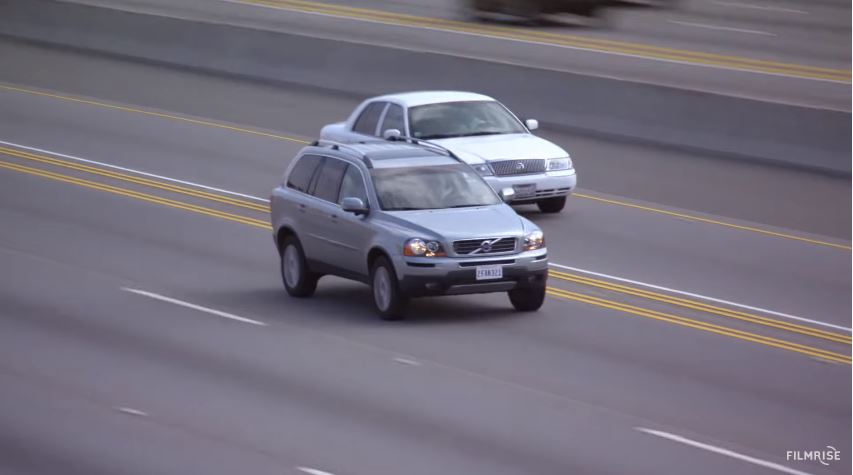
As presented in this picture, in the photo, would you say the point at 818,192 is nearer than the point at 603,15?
Yes

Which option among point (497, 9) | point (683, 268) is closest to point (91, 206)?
point (683, 268)

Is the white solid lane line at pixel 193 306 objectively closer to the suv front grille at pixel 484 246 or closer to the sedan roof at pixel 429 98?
the suv front grille at pixel 484 246

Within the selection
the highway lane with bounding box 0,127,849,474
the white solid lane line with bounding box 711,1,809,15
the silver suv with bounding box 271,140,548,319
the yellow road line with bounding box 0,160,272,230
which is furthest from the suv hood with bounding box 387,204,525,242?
the white solid lane line with bounding box 711,1,809,15

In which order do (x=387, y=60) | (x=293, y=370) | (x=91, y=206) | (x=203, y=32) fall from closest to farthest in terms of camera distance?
(x=293, y=370), (x=91, y=206), (x=387, y=60), (x=203, y=32)

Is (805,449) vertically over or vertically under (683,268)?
over

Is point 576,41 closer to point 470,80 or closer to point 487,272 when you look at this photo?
point 470,80

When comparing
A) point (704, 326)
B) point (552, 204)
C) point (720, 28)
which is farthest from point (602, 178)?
point (720, 28)

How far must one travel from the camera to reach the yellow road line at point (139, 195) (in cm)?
2230

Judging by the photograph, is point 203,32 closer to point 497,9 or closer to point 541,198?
point 497,9

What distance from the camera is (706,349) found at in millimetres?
14352

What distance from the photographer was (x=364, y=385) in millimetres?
12734

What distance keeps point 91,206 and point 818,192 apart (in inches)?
436

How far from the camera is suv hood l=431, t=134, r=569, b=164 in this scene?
70.2 feet

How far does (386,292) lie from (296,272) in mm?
1993
